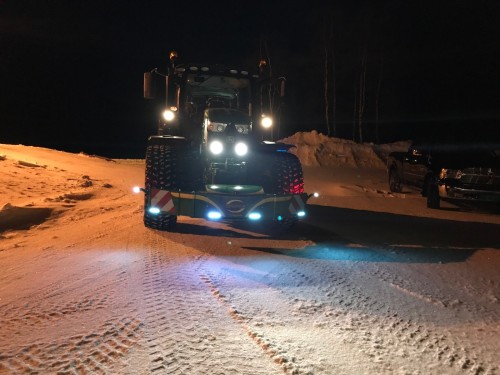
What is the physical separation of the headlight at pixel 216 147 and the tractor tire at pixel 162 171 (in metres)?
0.58

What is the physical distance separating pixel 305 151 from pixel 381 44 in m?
12.9

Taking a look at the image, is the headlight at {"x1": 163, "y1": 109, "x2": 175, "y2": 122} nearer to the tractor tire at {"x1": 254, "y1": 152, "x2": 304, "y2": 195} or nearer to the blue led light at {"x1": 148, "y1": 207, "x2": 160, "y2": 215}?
the tractor tire at {"x1": 254, "y1": 152, "x2": 304, "y2": 195}

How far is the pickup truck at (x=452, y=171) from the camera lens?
37.0ft

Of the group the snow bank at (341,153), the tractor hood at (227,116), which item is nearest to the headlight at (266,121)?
the tractor hood at (227,116)

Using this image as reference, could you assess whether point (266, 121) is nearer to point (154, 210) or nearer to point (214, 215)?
point (214, 215)

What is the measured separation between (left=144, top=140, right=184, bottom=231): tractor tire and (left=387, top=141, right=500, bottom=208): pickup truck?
284 inches

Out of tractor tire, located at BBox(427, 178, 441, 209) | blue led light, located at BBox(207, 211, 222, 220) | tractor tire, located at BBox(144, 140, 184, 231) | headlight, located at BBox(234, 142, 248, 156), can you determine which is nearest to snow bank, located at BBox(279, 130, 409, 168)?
tractor tire, located at BBox(427, 178, 441, 209)

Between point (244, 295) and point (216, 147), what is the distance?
393 centimetres

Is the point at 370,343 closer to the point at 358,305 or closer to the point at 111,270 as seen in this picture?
the point at 358,305

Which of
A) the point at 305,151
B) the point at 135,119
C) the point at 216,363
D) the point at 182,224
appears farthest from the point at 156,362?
the point at 135,119

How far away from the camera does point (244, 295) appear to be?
512 cm

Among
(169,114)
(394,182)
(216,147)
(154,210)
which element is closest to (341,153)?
(394,182)

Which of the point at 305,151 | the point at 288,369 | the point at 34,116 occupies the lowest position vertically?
the point at 288,369

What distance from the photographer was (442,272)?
20.3 feet
